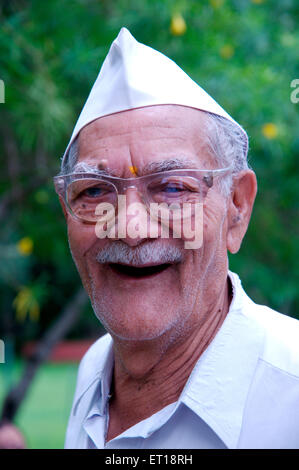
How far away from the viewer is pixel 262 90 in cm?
460

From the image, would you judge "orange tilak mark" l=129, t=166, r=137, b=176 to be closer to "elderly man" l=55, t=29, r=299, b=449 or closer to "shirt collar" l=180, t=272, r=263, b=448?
"elderly man" l=55, t=29, r=299, b=449

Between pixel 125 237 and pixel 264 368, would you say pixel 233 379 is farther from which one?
pixel 125 237

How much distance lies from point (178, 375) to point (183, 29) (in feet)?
9.41

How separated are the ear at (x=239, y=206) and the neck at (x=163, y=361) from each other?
0.19m

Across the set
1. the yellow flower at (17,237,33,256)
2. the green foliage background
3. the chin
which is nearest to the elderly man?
the chin

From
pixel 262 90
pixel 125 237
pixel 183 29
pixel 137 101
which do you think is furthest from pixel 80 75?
pixel 125 237

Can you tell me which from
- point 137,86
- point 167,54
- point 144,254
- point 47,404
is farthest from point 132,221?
point 47,404

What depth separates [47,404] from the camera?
438 inches

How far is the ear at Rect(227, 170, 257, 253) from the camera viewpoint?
6.15 feet

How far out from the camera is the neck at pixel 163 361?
173cm

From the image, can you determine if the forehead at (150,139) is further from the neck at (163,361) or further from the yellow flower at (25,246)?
the yellow flower at (25,246)

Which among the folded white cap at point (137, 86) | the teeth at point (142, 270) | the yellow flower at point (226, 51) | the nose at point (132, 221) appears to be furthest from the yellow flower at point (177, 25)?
the teeth at point (142, 270)

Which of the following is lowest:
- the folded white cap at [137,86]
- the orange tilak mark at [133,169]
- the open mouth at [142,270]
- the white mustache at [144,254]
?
the open mouth at [142,270]

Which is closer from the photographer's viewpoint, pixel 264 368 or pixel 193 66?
pixel 264 368
